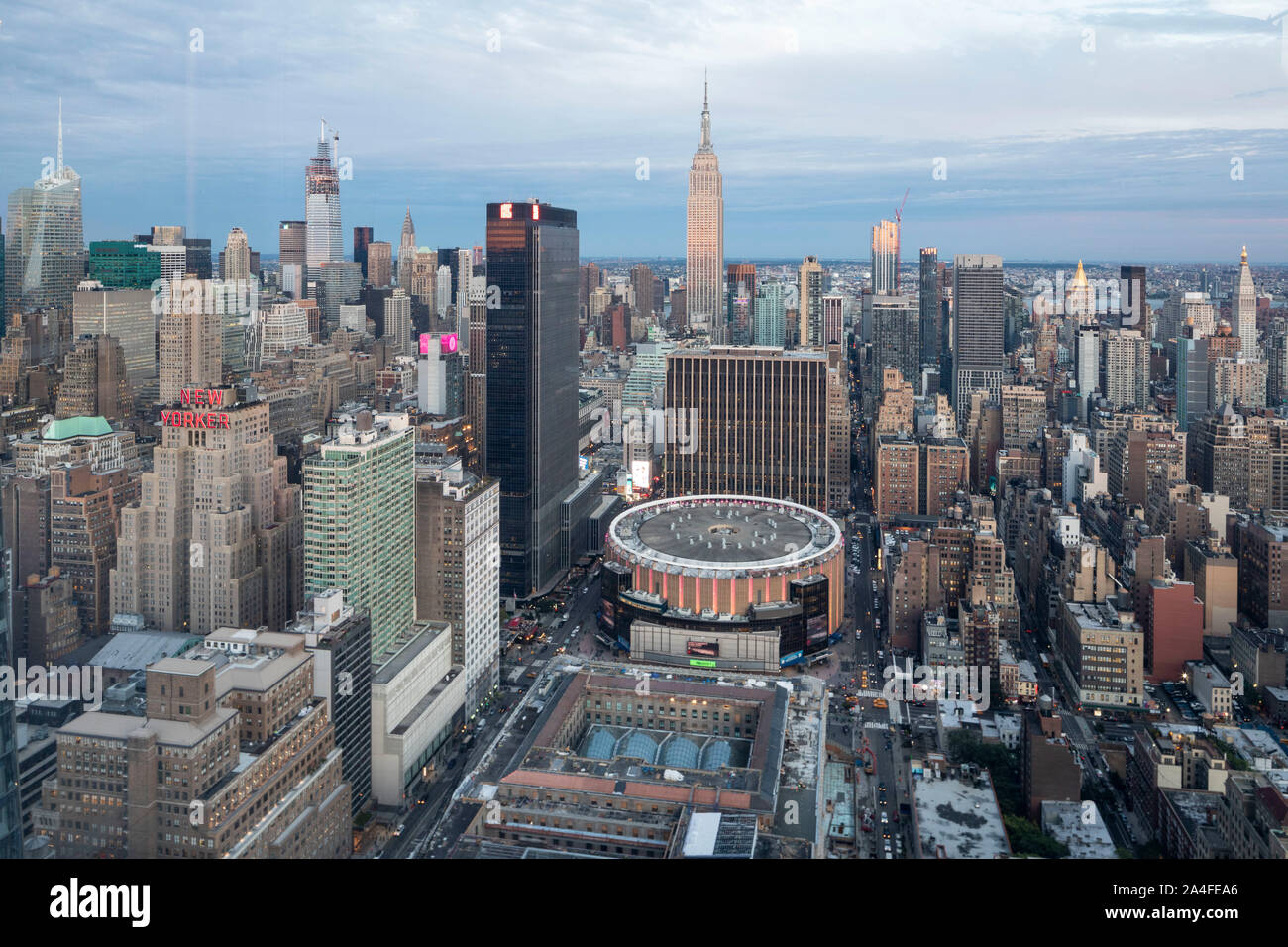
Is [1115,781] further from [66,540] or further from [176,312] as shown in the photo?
[176,312]

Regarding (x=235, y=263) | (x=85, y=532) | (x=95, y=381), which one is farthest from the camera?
(x=235, y=263)


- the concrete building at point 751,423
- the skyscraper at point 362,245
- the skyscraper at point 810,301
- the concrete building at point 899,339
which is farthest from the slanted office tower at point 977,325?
the skyscraper at point 362,245

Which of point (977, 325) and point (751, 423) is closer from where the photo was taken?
point (751, 423)

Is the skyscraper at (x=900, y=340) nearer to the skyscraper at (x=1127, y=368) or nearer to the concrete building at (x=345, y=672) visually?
the skyscraper at (x=1127, y=368)

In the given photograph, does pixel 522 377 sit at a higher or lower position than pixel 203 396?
higher

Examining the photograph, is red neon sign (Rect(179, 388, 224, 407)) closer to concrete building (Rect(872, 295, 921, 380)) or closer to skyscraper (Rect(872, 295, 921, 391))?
skyscraper (Rect(872, 295, 921, 391))

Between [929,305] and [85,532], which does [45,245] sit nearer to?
[85,532]

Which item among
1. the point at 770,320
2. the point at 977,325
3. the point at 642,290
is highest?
the point at 642,290

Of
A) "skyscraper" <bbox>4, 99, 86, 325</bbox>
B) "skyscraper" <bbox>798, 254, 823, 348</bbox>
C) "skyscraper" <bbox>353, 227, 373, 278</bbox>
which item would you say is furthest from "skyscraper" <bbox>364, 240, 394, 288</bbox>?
"skyscraper" <bbox>4, 99, 86, 325</bbox>

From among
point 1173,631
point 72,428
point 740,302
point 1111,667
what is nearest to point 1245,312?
point 1173,631
